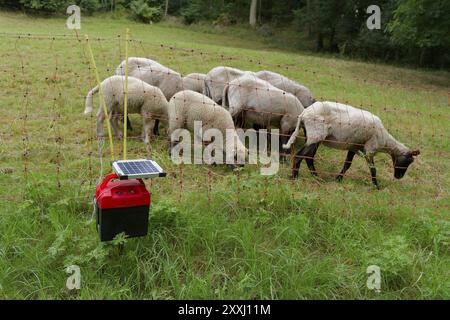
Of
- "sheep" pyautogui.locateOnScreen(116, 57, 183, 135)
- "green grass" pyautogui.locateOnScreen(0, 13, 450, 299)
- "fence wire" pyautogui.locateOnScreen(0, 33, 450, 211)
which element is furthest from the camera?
"sheep" pyautogui.locateOnScreen(116, 57, 183, 135)

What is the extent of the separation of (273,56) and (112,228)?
49.0 feet

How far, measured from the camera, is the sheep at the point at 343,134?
662cm

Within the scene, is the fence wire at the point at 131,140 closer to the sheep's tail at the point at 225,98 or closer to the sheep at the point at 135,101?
the sheep at the point at 135,101

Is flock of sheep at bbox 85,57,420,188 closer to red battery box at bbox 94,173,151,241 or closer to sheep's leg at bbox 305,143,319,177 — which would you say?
sheep's leg at bbox 305,143,319,177

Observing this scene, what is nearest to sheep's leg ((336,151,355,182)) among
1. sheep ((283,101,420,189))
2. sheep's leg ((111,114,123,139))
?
sheep ((283,101,420,189))

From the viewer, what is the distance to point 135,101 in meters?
7.09

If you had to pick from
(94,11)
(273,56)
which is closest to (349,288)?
(273,56)

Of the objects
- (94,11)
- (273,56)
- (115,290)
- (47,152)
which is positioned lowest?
(115,290)

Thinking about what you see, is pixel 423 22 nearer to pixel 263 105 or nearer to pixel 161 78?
pixel 263 105

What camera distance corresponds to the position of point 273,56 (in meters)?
17.3

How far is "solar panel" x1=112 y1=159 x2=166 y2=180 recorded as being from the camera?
311 cm

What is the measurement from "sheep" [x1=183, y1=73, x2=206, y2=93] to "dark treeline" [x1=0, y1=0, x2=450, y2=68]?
10749mm

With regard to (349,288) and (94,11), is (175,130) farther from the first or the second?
(94,11)

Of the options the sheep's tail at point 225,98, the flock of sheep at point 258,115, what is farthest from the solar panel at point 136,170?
the sheep's tail at point 225,98
